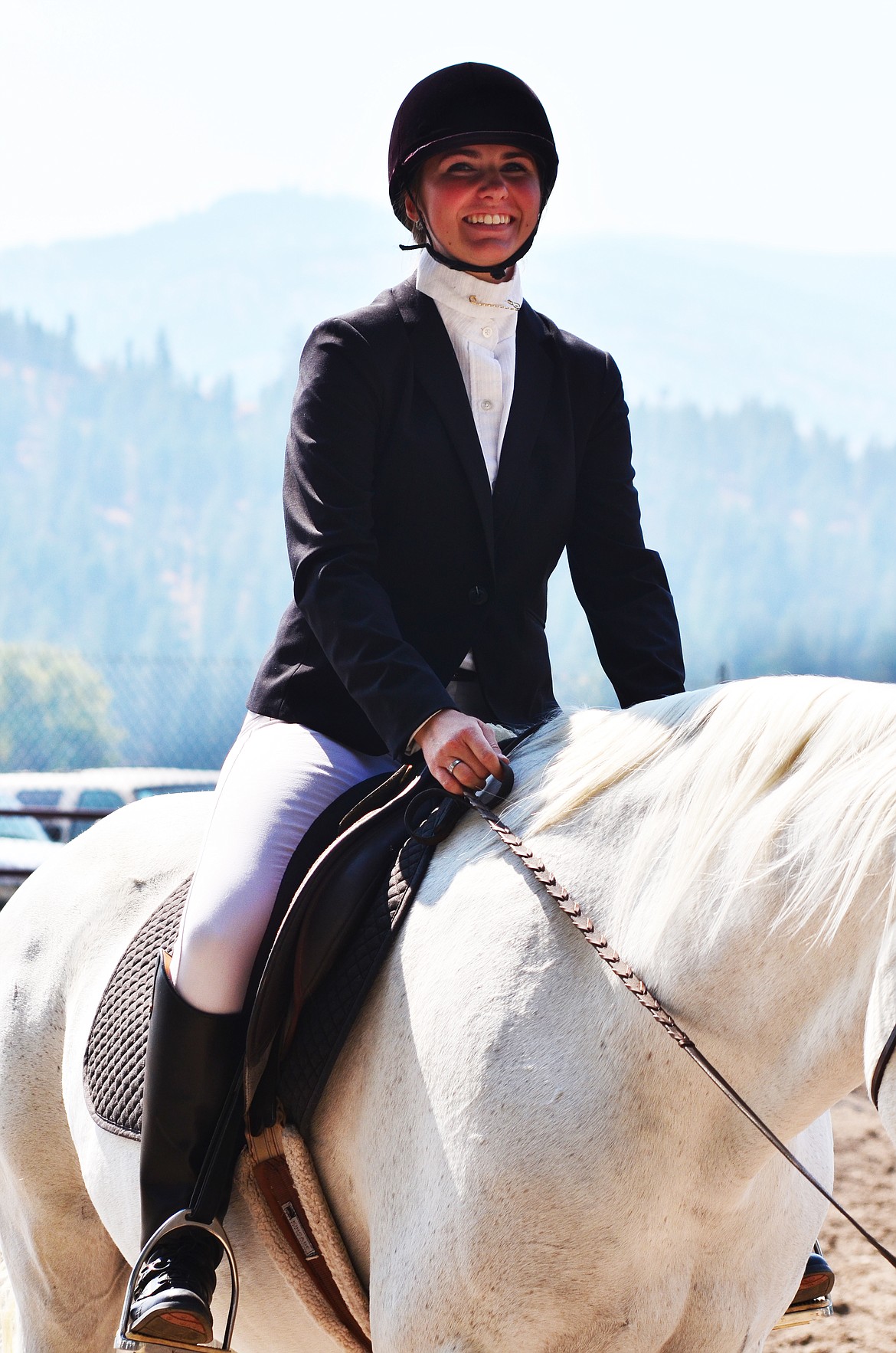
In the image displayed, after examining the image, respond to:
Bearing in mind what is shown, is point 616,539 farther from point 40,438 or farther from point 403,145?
point 40,438

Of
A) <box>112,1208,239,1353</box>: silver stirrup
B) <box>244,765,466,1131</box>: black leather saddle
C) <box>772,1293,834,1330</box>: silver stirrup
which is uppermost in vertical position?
<box>244,765,466,1131</box>: black leather saddle

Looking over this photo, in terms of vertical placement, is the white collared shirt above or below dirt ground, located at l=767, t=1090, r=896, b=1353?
above

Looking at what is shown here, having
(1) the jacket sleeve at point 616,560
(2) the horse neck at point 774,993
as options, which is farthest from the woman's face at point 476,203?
(2) the horse neck at point 774,993

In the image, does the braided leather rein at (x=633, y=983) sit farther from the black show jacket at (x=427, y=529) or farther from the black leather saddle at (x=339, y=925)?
the black show jacket at (x=427, y=529)

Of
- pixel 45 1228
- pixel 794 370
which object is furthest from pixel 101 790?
pixel 794 370

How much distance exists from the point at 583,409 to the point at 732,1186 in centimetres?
140

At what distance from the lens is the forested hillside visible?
192 ft

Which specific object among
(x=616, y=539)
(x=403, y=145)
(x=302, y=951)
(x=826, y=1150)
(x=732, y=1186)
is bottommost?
(x=826, y=1150)

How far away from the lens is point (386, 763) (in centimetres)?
230

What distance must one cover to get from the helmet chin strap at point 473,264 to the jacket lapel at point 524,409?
146 mm

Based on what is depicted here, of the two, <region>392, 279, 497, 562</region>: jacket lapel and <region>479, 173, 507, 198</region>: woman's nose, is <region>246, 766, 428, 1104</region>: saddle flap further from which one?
<region>479, 173, 507, 198</region>: woman's nose

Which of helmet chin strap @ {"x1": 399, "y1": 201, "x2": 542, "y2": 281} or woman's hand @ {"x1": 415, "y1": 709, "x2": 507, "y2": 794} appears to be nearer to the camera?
woman's hand @ {"x1": 415, "y1": 709, "x2": 507, "y2": 794}

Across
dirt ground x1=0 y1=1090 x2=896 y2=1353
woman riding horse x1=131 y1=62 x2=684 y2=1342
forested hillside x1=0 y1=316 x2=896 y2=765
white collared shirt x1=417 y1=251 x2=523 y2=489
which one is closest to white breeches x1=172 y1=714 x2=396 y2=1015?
woman riding horse x1=131 y1=62 x2=684 y2=1342

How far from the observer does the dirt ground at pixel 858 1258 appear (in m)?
3.88
